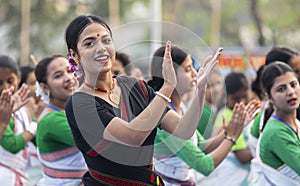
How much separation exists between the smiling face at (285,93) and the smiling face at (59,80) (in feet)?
4.20

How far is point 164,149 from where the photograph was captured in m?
3.72

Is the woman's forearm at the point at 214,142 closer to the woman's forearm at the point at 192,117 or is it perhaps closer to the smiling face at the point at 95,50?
the woman's forearm at the point at 192,117

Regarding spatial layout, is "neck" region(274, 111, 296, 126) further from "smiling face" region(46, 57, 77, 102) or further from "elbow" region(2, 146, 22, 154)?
"elbow" region(2, 146, 22, 154)

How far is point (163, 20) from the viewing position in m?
12.9

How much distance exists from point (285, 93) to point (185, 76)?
63 centimetres

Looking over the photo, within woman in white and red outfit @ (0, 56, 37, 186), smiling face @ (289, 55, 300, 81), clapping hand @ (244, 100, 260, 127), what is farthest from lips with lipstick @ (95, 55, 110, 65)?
smiling face @ (289, 55, 300, 81)

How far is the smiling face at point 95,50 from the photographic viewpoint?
290 cm

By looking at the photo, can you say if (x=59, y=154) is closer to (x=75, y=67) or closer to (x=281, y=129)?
(x=75, y=67)

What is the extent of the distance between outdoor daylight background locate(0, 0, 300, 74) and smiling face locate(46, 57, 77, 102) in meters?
3.84

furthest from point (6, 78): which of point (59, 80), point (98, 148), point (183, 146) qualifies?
point (98, 148)

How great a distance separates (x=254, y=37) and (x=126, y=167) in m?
17.6

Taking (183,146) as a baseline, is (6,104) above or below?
above

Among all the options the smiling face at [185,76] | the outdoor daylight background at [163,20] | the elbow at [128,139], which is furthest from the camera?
the outdoor daylight background at [163,20]

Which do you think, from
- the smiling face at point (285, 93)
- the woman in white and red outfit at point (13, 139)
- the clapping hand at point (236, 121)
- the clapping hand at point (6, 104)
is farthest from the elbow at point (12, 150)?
the smiling face at point (285, 93)
